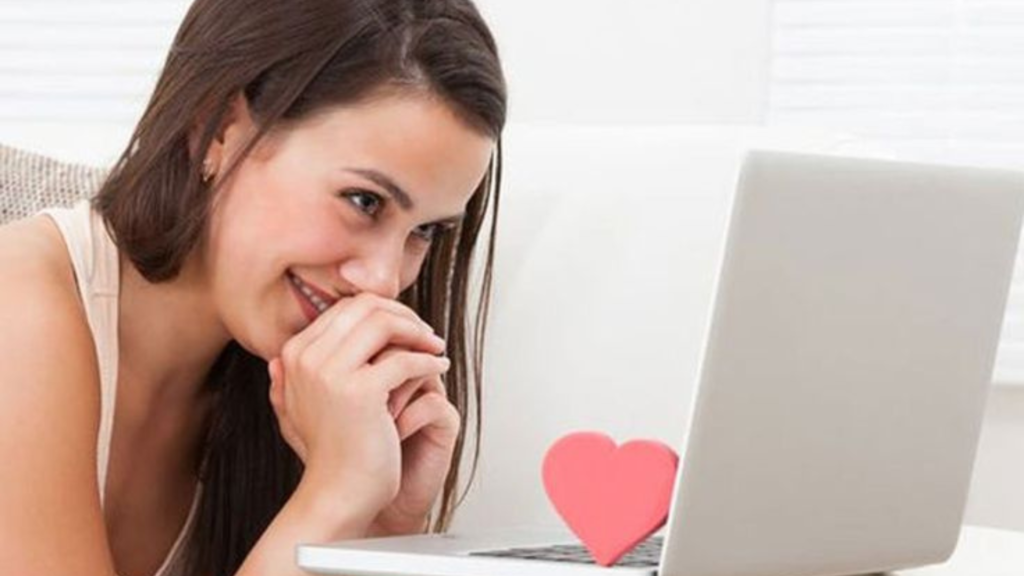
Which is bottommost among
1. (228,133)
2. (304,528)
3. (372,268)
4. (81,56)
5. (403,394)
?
(304,528)

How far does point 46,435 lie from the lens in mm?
1556

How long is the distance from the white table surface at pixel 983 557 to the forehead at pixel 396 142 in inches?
19.4

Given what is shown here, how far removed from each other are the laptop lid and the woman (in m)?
0.48

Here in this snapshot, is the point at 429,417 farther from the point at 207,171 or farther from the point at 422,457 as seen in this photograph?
the point at 207,171

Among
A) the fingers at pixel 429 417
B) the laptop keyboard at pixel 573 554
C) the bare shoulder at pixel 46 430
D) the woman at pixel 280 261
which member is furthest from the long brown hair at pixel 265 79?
the laptop keyboard at pixel 573 554

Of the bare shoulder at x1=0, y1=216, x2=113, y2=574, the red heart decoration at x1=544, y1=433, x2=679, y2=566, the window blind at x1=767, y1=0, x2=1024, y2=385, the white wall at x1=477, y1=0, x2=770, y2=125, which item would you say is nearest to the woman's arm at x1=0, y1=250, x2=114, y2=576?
the bare shoulder at x1=0, y1=216, x2=113, y2=574

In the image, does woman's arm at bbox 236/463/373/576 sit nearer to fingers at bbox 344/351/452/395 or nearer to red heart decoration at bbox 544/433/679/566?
fingers at bbox 344/351/452/395

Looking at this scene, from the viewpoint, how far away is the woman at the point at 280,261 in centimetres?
158

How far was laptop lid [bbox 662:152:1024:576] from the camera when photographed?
3.75 feet

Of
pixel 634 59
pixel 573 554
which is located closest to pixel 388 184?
pixel 573 554

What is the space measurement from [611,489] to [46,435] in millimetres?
514

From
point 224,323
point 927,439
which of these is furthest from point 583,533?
point 224,323

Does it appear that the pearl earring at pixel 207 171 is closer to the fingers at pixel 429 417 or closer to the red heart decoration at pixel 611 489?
the fingers at pixel 429 417

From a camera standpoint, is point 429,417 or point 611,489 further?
point 429,417
